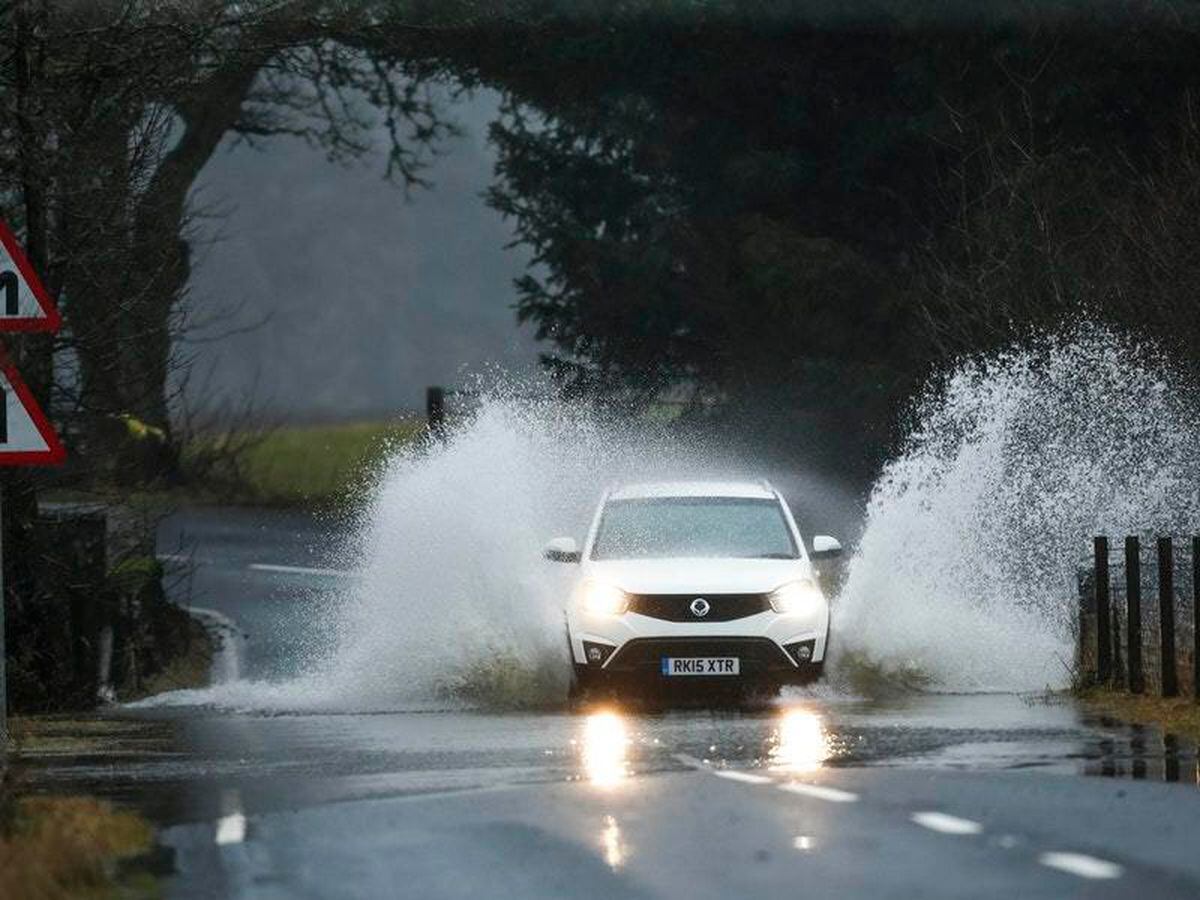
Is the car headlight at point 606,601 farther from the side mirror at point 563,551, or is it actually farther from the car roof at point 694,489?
the car roof at point 694,489

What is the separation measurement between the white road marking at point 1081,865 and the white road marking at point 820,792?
2126mm

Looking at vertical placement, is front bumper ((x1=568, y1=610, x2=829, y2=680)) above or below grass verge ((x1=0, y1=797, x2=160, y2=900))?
above

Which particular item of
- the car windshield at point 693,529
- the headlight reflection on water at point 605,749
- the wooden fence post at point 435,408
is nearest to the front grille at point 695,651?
the headlight reflection on water at point 605,749

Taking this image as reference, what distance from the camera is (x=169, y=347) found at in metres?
30.5

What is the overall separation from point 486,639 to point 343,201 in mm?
94471

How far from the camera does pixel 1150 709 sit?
815 inches

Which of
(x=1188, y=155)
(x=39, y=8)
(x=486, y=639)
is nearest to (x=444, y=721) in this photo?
(x=486, y=639)

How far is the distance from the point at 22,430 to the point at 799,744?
502 cm

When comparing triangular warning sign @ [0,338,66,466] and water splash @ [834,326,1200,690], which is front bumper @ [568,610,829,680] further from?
triangular warning sign @ [0,338,66,466]

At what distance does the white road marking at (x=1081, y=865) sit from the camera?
12.1 metres

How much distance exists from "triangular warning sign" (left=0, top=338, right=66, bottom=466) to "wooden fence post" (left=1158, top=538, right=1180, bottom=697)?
848 centimetres

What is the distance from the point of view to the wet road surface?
40.0 feet

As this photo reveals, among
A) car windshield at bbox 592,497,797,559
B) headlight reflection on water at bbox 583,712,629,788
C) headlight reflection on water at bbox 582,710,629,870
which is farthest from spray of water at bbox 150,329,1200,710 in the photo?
headlight reflection on water at bbox 582,710,629,870

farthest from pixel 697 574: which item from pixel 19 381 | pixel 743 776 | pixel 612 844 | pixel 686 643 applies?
pixel 612 844
